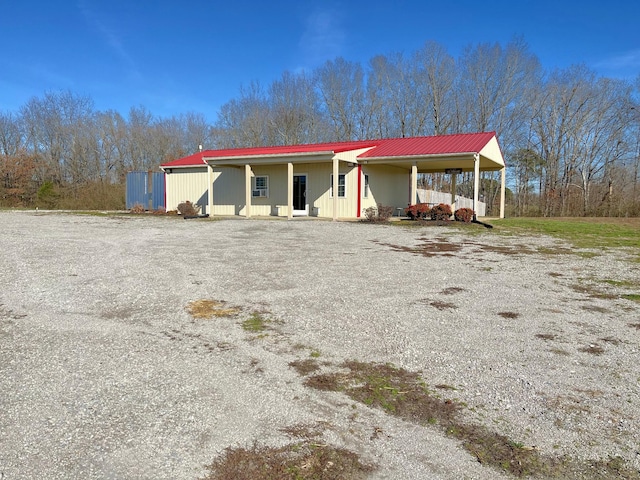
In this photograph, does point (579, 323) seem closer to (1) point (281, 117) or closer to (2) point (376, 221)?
(2) point (376, 221)

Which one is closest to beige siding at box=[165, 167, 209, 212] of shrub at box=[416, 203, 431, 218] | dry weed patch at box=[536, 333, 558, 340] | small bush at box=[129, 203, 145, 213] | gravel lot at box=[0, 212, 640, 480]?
small bush at box=[129, 203, 145, 213]

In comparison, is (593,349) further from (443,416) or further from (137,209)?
(137,209)

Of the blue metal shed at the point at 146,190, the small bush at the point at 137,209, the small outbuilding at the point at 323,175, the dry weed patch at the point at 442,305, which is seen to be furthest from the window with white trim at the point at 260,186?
the dry weed patch at the point at 442,305

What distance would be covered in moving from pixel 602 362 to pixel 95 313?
5.35m

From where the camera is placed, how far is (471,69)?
36406mm

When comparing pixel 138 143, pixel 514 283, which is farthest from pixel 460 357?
pixel 138 143

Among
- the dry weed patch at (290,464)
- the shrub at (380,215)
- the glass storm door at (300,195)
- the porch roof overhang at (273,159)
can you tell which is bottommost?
the dry weed patch at (290,464)

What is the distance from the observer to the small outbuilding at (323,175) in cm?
1947

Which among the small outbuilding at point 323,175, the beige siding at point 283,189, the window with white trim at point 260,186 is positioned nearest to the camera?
the small outbuilding at point 323,175

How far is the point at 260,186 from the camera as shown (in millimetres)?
22875

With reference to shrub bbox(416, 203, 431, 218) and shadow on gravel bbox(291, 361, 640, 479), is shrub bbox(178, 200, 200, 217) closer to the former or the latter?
shrub bbox(416, 203, 431, 218)

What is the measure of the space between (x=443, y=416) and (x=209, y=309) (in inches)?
133

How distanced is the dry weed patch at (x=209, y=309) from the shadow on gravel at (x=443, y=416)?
1815 millimetres

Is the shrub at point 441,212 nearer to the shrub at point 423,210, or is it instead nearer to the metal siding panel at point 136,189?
the shrub at point 423,210
